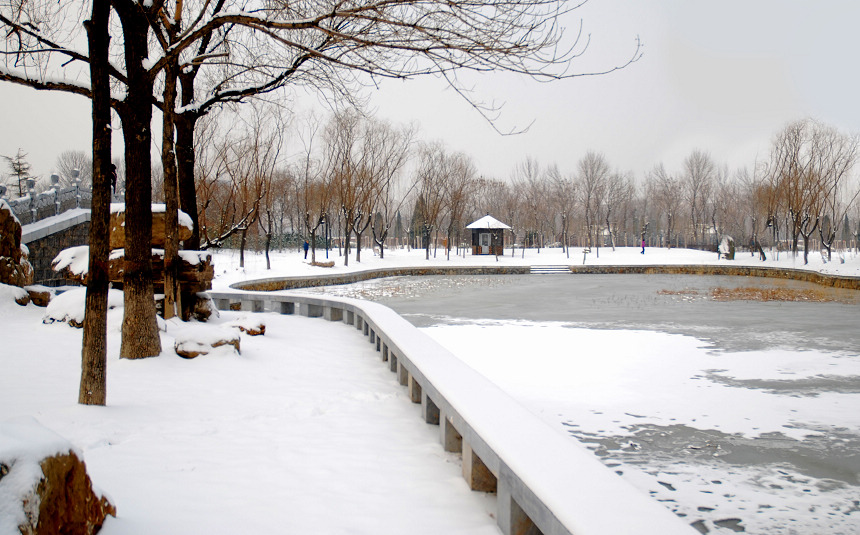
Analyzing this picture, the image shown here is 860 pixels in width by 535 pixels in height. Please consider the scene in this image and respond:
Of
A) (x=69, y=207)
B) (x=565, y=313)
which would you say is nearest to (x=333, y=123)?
(x=69, y=207)

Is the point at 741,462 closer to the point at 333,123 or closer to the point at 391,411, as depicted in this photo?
the point at 391,411

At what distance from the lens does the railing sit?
7.57 feet

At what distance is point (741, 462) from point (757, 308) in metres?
12.6

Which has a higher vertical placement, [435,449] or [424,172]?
[424,172]

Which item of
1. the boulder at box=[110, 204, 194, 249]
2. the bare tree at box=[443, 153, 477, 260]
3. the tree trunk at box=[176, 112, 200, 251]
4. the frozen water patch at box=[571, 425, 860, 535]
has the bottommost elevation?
the frozen water patch at box=[571, 425, 860, 535]

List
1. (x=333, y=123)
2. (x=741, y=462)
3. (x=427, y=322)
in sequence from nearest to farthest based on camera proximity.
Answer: (x=741, y=462) → (x=427, y=322) → (x=333, y=123)

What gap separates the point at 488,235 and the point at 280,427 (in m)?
48.9

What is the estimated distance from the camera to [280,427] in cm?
480

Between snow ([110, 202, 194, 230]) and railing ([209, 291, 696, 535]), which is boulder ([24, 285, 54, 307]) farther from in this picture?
railing ([209, 291, 696, 535])

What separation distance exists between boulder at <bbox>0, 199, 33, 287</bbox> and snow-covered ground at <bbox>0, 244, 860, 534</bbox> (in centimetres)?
181

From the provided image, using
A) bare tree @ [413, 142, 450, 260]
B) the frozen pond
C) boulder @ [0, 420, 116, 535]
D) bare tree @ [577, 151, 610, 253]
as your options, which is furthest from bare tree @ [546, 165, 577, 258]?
boulder @ [0, 420, 116, 535]

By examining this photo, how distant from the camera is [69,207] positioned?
Answer: 19.5m

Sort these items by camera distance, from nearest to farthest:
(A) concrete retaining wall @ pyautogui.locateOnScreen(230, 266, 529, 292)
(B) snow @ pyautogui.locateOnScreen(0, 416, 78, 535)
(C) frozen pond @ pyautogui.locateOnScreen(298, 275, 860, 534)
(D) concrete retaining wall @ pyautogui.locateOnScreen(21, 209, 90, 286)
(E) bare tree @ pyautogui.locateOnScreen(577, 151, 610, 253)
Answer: (B) snow @ pyautogui.locateOnScreen(0, 416, 78, 535) → (C) frozen pond @ pyautogui.locateOnScreen(298, 275, 860, 534) → (D) concrete retaining wall @ pyautogui.locateOnScreen(21, 209, 90, 286) → (A) concrete retaining wall @ pyautogui.locateOnScreen(230, 266, 529, 292) → (E) bare tree @ pyautogui.locateOnScreen(577, 151, 610, 253)

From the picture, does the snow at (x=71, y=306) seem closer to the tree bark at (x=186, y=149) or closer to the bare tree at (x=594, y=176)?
the tree bark at (x=186, y=149)
